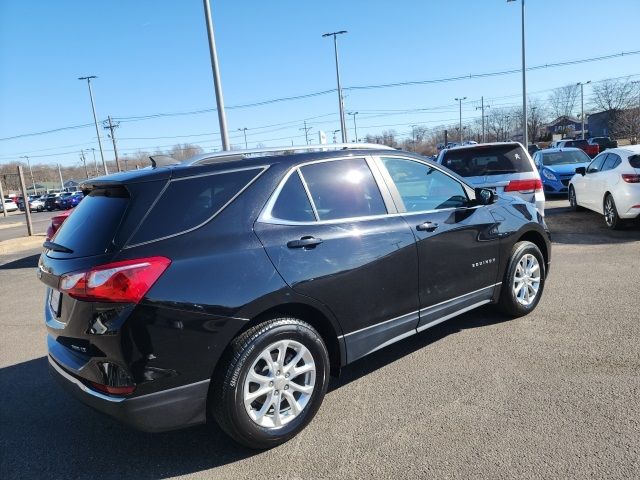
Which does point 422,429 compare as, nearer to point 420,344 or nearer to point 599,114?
A: point 420,344

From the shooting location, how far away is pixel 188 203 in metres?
2.91

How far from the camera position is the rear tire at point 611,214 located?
9.26 m

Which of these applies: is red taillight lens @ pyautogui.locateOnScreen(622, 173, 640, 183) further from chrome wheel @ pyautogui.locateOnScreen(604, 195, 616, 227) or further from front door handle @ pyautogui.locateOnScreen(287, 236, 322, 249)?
front door handle @ pyautogui.locateOnScreen(287, 236, 322, 249)

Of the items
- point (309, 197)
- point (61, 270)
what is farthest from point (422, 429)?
point (61, 270)

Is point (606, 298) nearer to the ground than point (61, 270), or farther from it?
nearer to the ground

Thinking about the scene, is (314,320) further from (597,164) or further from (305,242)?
(597,164)

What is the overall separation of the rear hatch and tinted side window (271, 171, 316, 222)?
194 inches

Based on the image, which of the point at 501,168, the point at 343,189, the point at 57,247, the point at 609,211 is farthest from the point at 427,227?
the point at 609,211

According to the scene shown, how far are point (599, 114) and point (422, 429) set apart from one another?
90213 millimetres

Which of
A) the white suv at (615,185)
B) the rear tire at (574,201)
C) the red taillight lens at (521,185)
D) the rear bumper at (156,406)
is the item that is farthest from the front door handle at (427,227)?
the rear tire at (574,201)

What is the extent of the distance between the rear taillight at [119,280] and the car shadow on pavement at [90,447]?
43.7 inches

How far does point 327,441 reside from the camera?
3.06 m

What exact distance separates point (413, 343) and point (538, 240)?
1.91 meters

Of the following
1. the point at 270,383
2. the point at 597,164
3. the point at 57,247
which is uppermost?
the point at 57,247
